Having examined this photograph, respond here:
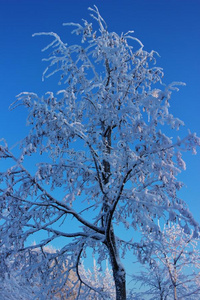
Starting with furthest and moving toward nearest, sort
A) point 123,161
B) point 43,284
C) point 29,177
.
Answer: point 43,284
point 29,177
point 123,161

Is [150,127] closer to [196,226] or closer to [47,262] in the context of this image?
[196,226]

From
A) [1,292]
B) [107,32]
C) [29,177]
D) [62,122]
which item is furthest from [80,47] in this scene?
[1,292]

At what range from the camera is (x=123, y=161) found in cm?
483

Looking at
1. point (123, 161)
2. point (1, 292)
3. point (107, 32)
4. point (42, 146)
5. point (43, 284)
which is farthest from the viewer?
point (1, 292)

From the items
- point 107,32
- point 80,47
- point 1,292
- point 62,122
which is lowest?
point 1,292

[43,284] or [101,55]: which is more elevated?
[101,55]

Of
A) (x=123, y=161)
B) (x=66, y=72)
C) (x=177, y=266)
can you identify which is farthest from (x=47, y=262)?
(x=177, y=266)

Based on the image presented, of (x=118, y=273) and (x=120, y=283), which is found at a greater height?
(x=118, y=273)

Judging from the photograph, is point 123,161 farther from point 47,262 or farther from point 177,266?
point 177,266

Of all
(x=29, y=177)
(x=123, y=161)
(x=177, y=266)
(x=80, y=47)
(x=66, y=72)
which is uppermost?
(x=80, y=47)

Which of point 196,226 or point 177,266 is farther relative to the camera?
point 177,266

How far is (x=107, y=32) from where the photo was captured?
823cm

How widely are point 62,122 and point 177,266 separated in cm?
936

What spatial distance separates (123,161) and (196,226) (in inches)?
62.5
